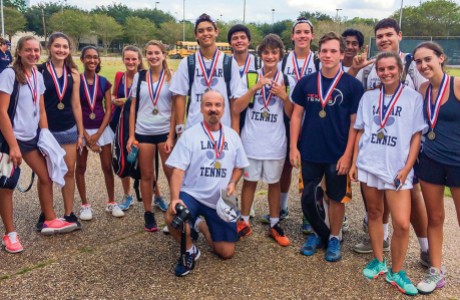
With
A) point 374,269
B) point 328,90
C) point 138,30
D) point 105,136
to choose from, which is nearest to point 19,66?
point 105,136

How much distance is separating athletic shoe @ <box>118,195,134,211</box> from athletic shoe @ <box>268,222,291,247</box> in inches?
78.6

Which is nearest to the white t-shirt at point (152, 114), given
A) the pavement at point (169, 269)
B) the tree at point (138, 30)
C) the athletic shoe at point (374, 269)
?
Result: the pavement at point (169, 269)

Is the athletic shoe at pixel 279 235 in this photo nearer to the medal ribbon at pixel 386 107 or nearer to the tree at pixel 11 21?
the medal ribbon at pixel 386 107

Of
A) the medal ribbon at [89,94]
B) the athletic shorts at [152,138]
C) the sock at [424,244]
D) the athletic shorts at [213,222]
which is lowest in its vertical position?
the sock at [424,244]

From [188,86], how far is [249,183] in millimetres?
1250

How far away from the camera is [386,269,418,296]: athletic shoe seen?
146 inches

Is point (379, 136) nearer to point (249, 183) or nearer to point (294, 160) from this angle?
point (294, 160)

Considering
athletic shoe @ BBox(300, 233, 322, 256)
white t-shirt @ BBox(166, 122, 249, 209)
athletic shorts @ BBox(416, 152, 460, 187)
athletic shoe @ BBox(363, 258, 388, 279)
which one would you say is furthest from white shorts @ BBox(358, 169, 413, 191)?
white t-shirt @ BBox(166, 122, 249, 209)

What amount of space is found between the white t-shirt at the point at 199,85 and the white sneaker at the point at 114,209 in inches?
64.0

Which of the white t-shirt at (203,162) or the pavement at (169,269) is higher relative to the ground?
the white t-shirt at (203,162)

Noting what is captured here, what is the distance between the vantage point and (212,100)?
158 inches

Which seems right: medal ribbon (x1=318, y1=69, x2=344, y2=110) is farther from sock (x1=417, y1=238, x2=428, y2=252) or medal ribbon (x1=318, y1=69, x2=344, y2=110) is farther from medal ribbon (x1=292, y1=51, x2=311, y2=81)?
sock (x1=417, y1=238, x2=428, y2=252)

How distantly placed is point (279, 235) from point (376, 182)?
52.8 inches

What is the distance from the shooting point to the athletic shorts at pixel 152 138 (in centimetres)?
496
